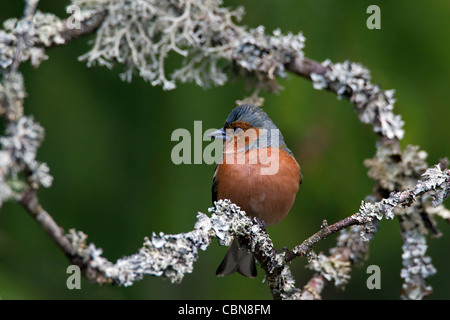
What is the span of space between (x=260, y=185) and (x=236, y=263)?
0.48 m

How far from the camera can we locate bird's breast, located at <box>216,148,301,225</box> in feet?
10.1

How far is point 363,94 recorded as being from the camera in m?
3.27

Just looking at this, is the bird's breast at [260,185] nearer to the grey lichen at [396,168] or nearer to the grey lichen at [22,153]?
the grey lichen at [396,168]

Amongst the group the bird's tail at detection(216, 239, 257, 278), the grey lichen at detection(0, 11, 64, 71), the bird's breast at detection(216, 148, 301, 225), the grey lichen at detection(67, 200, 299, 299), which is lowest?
the grey lichen at detection(67, 200, 299, 299)

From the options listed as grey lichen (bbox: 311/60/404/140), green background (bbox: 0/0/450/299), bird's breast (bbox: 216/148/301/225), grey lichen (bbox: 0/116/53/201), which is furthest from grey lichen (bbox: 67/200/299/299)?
grey lichen (bbox: 311/60/404/140)

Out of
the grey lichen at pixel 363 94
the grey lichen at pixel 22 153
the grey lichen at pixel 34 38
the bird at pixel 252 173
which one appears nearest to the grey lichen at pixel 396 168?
the grey lichen at pixel 363 94

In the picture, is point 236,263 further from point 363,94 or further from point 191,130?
point 363,94

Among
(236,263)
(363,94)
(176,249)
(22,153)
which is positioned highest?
(363,94)

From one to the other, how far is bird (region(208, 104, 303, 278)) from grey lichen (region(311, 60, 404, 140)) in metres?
0.42

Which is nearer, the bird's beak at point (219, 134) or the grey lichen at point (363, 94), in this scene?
the grey lichen at point (363, 94)

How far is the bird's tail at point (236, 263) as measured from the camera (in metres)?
3.18

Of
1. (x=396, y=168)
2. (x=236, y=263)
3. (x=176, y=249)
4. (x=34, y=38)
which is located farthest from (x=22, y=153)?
(x=396, y=168)

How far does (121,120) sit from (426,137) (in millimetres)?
1829

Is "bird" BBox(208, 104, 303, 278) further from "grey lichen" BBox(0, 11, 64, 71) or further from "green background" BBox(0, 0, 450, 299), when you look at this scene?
"grey lichen" BBox(0, 11, 64, 71)
